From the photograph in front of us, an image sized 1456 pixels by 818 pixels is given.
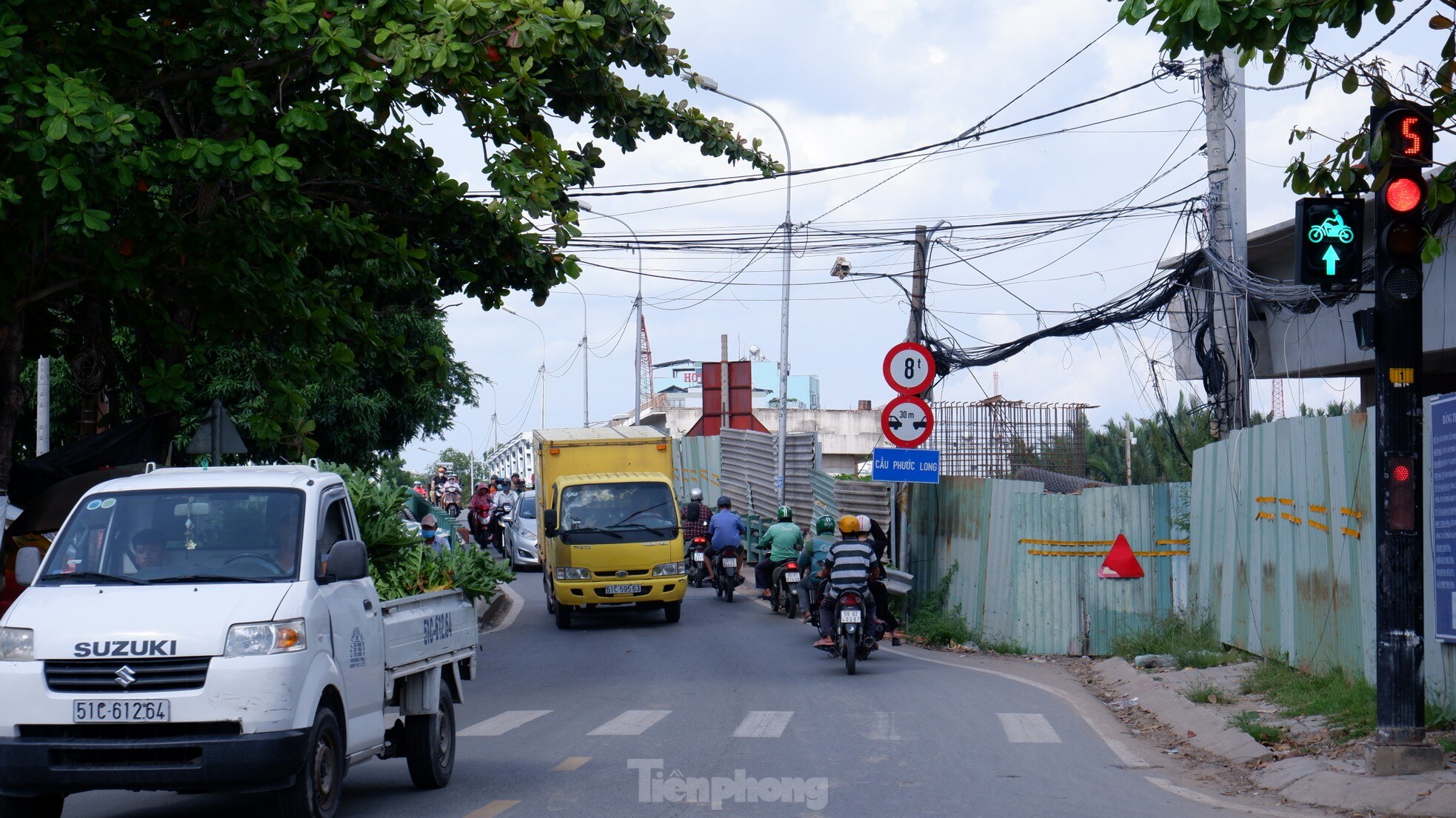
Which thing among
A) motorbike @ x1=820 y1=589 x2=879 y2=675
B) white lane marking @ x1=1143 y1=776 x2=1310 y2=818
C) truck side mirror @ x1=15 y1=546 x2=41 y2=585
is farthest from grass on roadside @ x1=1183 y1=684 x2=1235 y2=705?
truck side mirror @ x1=15 y1=546 x2=41 y2=585

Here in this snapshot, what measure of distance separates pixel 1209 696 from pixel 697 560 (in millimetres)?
15674

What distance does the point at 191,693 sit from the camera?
21.0ft

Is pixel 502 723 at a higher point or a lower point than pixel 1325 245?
lower

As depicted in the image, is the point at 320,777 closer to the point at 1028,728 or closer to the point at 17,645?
the point at 17,645

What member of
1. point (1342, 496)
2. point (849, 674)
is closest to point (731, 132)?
point (849, 674)

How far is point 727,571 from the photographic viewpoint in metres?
24.6

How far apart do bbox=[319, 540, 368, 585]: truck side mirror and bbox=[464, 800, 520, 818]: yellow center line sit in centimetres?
148

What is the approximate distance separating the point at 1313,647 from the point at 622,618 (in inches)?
510

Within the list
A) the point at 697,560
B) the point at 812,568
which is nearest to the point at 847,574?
the point at 812,568

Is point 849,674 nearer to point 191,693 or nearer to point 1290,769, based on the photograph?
point 1290,769

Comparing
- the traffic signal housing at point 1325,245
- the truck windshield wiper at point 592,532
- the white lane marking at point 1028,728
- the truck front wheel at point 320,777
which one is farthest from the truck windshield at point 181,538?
the truck windshield wiper at point 592,532

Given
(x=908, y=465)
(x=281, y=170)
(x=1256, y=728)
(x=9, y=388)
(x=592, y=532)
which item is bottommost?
(x=1256, y=728)

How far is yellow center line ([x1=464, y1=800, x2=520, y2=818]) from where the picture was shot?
25.0 feet

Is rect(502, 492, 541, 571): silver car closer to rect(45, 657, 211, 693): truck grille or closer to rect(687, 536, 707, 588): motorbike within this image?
rect(687, 536, 707, 588): motorbike
